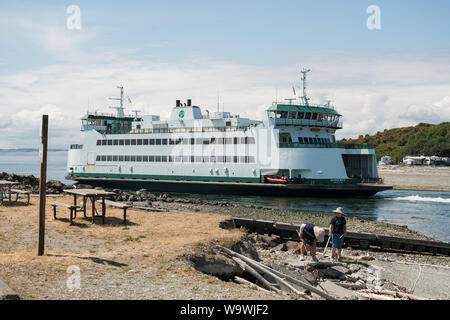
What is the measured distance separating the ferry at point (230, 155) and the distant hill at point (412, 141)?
209 ft

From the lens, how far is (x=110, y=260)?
29.8 ft

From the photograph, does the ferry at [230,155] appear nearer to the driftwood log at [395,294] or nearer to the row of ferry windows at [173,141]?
the row of ferry windows at [173,141]

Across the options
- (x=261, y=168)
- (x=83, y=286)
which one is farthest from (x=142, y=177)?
(x=83, y=286)

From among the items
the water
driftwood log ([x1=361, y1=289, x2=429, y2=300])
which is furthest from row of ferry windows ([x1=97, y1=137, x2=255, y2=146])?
driftwood log ([x1=361, y1=289, x2=429, y2=300])

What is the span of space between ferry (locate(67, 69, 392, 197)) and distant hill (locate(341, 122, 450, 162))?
63837mm

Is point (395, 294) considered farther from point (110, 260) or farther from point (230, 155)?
point (230, 155)

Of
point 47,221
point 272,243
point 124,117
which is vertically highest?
point 124,117

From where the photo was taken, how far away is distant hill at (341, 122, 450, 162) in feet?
303

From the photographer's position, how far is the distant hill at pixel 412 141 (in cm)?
9244

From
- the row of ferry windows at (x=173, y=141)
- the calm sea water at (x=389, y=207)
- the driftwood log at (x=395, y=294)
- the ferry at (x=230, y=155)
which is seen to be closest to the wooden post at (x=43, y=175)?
the driftwood log at (x=395, y=294)

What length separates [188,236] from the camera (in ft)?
39.8

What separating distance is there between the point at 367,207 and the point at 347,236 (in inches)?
574

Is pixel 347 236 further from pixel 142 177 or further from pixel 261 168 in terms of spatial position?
pixel 142 177

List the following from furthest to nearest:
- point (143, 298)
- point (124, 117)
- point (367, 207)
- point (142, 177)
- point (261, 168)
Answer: point (124, 117)
point (142, 177)
point (261, 168)
point (367, 207)
point (143, 298)
